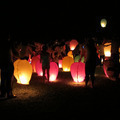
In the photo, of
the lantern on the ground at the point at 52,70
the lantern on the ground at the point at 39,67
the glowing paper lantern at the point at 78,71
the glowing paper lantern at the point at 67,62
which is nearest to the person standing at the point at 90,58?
the glowing paper lantern at the point at 78,71

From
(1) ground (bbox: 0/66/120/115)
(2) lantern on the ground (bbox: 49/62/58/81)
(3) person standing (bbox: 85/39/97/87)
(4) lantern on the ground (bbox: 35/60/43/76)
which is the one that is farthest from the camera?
(4) lantern on the ground (bbox: 35/60/43/76)

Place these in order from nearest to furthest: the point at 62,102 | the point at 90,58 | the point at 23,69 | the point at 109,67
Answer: the point at 62,102
the point at 90,58
the point at 23,69
the point at 109,67

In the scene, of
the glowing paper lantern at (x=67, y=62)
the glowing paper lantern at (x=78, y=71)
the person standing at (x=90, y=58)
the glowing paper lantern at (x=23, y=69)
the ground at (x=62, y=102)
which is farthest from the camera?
the glowing paper lantern at (x=67, y=62)

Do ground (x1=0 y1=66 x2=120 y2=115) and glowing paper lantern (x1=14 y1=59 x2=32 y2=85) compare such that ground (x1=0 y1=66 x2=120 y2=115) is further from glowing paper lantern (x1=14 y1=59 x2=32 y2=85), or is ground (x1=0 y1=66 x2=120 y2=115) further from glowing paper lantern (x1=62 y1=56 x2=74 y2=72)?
glowing paper lantern (x1=62 y1=56 x2=74 y2=72)

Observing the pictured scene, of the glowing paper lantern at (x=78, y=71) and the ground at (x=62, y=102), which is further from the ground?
the glowing paper lantern at (x=78, y=71)

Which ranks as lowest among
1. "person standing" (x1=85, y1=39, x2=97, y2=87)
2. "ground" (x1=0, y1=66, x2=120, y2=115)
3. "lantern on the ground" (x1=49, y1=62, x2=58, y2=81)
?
"ground" (x1=0, y1=66, x2=120, y2=115)

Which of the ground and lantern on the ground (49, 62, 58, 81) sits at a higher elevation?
lantern on the ground (49, 62, 58, 81)

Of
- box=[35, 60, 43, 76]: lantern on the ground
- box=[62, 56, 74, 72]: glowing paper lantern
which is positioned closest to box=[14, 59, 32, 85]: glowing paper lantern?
box=[35, 60, 43, 76]: lantern on the ground

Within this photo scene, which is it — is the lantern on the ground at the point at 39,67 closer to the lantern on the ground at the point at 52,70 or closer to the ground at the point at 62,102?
the lantern on the ground at the point at 52,70

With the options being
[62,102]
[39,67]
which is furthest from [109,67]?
[62,102]

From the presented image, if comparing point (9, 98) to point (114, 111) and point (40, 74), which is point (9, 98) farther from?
point (40, 74)

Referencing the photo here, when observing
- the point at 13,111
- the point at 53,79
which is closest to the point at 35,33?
the point at 53,79

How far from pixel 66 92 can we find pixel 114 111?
2.40 m

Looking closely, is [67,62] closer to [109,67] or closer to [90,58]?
[109,67]
